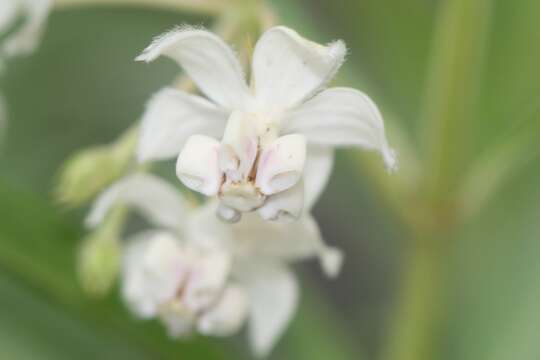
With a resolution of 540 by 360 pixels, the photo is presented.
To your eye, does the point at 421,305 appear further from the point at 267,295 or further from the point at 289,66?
the point at 289,66

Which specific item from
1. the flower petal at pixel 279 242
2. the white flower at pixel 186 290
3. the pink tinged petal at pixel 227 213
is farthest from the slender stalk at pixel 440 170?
the pink tinged petal at pixel 227 213

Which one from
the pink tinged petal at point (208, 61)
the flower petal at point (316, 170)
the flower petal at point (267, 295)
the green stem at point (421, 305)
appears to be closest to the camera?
the pink tinged petal at point (208, 61)

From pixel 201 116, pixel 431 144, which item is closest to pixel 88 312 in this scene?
pixel 201 116

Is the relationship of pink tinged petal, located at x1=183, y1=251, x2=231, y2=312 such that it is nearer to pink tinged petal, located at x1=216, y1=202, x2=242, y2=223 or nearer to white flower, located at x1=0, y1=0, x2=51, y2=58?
pink tinged petal, located at x1=216, y1=202, x2=242, y2=223

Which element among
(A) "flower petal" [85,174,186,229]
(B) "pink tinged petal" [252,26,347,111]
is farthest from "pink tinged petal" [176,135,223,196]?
(A) "flower petal" [85,174,186,229]

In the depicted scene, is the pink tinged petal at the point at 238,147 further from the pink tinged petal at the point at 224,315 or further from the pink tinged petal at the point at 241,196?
the pink tinged petal at the point at 224,315

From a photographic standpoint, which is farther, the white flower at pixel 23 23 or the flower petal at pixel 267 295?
the flower petal at pixel 267 295

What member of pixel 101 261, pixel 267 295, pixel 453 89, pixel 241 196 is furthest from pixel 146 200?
pixel 453 89
